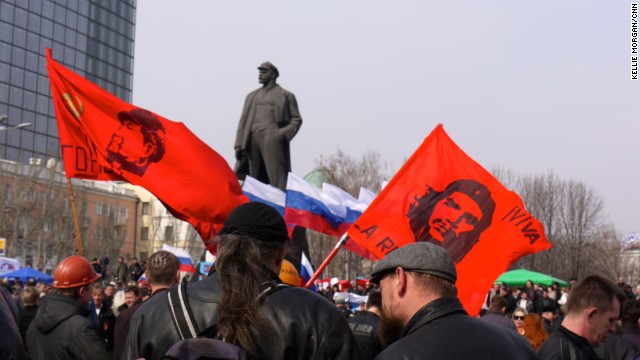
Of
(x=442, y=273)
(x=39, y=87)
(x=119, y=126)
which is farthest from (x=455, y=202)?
(x=39, y=87)

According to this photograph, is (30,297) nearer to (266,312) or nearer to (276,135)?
(266,312)

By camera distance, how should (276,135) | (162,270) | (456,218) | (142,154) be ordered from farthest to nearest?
(276,135)
(142,154)
(456,218)
(162,270)

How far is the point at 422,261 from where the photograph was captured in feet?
10.6

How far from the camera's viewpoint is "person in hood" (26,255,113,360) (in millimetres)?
5562

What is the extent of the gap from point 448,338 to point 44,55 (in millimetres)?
93761

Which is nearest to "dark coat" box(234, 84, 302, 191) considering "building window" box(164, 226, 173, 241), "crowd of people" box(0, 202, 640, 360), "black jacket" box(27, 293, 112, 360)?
"black jacket" box(27, 293, 112, 360)

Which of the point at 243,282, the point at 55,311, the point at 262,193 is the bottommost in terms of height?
the point at 55,311

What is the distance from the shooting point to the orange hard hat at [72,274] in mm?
5812

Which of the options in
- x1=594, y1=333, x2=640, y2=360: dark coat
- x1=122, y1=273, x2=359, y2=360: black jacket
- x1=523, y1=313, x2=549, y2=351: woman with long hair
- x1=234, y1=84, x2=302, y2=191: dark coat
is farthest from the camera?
x1=234, y1=84, x2=302, y2=191: dark coat

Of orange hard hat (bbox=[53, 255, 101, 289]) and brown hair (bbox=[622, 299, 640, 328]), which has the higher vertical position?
orange hard hat (bbox=[53, 255, 101, 289])

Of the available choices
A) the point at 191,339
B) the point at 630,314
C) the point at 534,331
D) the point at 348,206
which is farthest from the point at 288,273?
Result: the point at 348,206

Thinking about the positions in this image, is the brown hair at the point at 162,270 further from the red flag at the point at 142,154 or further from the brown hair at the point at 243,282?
the red flag at the point at 142,154

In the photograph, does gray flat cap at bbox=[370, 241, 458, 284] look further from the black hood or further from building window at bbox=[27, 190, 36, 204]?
building window at bbox=[27, 190, 36, 204]

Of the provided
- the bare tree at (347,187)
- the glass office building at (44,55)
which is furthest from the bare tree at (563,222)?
the glass office building at (44,55)
